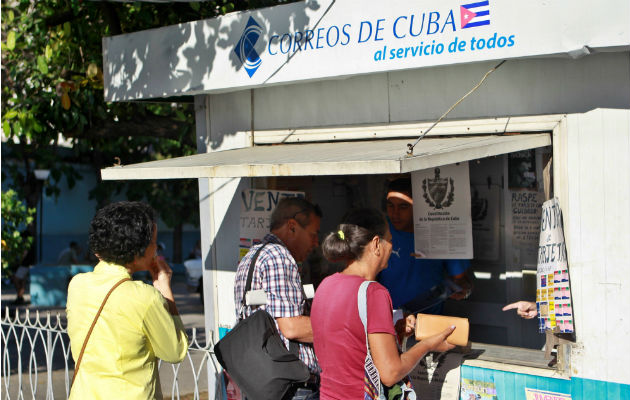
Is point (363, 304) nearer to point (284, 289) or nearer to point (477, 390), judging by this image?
point (284, 289)

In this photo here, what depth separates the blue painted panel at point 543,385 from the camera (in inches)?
159

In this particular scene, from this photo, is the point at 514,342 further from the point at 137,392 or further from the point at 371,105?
the point at 137,392

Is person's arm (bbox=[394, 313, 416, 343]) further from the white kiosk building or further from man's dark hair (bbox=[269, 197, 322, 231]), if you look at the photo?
man's dark hair (bbox=[269, 197, 322, 231])

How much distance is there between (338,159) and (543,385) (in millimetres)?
1787

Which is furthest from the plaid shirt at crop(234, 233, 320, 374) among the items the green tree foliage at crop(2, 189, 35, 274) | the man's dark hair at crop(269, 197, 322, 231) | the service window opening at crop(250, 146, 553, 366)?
the green tree foliage at crop(2, 189, 35, 274)

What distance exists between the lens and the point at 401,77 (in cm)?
489

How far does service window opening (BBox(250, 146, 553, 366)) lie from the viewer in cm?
Answer: 549

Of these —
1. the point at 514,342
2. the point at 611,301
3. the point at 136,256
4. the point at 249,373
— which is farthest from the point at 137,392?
the point at 514,342

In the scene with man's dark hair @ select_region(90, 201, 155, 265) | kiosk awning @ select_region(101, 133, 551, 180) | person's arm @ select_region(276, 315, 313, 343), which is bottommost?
person's arm @ select_region(276, 315, 313, 343)

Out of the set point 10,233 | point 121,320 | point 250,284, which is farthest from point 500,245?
point 10,233

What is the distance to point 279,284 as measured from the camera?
4.00 metres

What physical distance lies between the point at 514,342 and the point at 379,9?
285 centimetres

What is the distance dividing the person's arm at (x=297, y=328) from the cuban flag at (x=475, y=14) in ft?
6.26

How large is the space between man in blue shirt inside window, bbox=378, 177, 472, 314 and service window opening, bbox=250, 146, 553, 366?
306 mm
